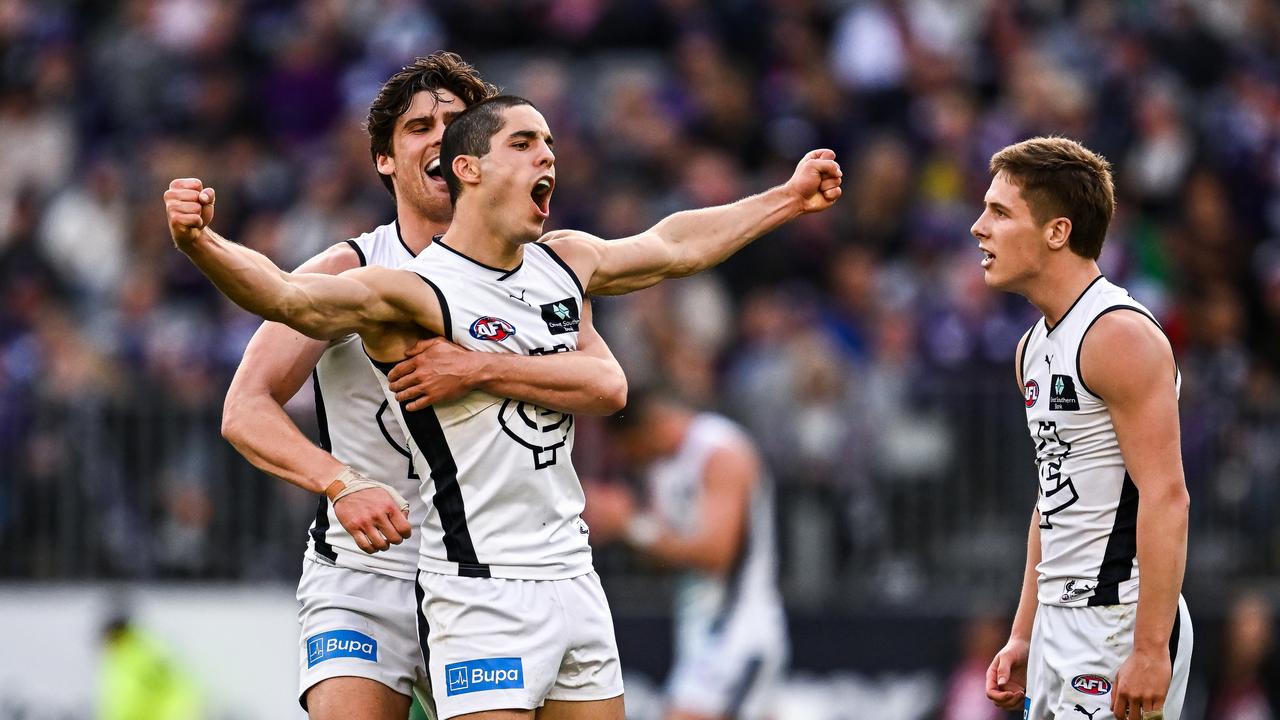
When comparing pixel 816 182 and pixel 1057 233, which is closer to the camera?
pixel 1057 233

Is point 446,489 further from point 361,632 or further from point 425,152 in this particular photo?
point 425,152

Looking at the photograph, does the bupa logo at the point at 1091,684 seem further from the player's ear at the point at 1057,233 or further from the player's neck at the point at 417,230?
the player's neck at the point at 417,230

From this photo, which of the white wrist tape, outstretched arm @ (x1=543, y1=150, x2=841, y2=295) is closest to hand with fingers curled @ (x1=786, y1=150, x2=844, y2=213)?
outstretched arm @ (x1=543, y1=150, x2=841, y2=295)

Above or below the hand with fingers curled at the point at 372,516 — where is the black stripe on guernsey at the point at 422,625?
below

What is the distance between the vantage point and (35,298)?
1489 cm

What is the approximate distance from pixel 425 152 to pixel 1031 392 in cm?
227

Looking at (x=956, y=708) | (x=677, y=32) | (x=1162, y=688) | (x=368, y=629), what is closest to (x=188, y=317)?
(x=677, y=32)

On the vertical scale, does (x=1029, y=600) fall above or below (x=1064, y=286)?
below

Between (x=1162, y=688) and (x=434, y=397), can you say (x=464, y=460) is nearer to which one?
(x=434, y=397)

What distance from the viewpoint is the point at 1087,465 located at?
5.88m

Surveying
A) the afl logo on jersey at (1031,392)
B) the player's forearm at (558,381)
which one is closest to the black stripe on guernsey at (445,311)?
the player's forearm at (558,381)

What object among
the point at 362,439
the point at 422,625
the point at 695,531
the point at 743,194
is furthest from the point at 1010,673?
the point at 743,194

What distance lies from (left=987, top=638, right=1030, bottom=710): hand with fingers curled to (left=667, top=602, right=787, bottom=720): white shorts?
418cm

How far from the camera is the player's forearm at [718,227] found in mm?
6605
